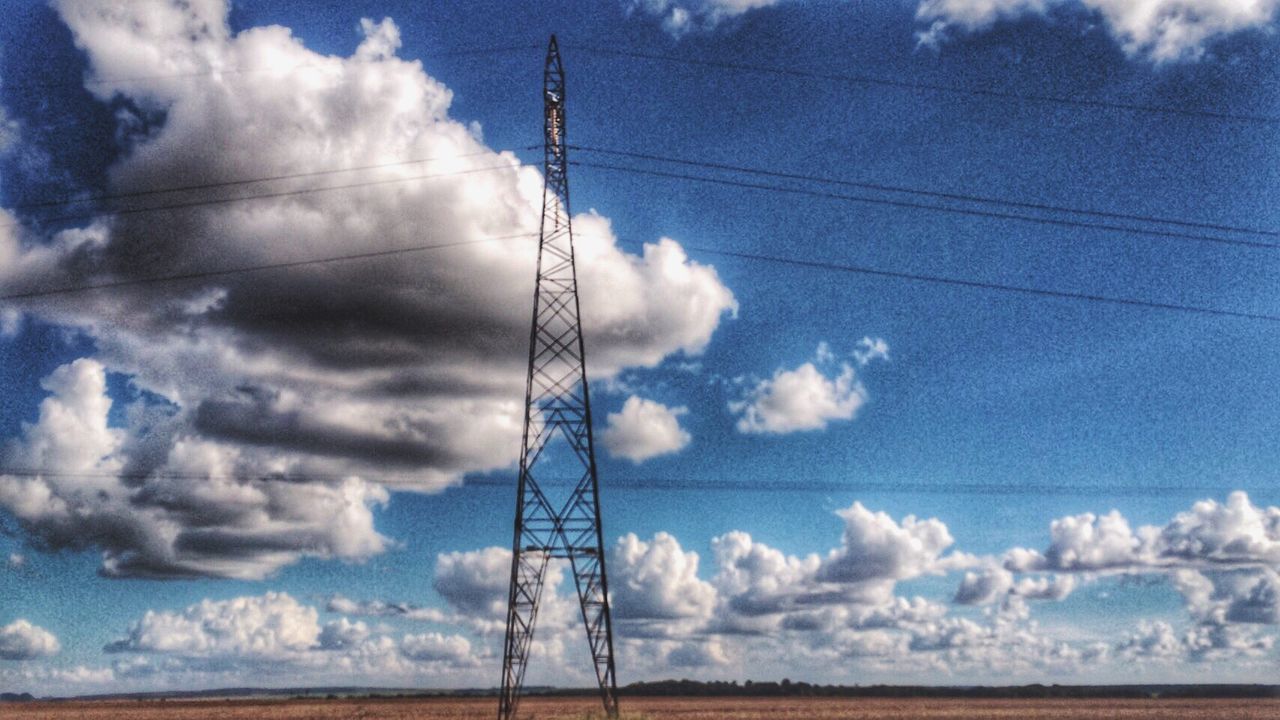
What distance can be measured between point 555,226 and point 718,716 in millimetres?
50928

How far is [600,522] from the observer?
122 ft

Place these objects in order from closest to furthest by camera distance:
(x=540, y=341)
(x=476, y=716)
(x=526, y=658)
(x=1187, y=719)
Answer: (x=526, y=658) → (x=540, y=341) → (x=1187, y=719) → (x=476, y=716)

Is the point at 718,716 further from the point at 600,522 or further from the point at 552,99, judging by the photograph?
the point at 552,99

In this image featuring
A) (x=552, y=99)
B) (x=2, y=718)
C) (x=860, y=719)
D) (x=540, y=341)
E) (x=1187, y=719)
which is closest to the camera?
(x=540, y=341)

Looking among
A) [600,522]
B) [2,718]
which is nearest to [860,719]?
[600,522]

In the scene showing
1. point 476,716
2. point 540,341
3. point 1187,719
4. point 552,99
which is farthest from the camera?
point 476,716

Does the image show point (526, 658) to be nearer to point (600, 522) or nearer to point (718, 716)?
point (600, 522)

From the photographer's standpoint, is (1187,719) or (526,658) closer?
(526,658)

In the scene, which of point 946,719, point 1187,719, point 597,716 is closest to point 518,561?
point 597,716

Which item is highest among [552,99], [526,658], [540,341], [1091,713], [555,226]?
[552,99]

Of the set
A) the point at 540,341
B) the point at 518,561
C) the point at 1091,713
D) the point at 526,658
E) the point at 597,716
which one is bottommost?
the point at 1091,713

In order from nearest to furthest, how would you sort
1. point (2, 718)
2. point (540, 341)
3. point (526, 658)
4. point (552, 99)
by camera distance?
point (526, 658) < point (540, 341) < point (552, 99) < point (2, 718)

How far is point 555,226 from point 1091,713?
74.1m

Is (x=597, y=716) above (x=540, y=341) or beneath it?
beneath
